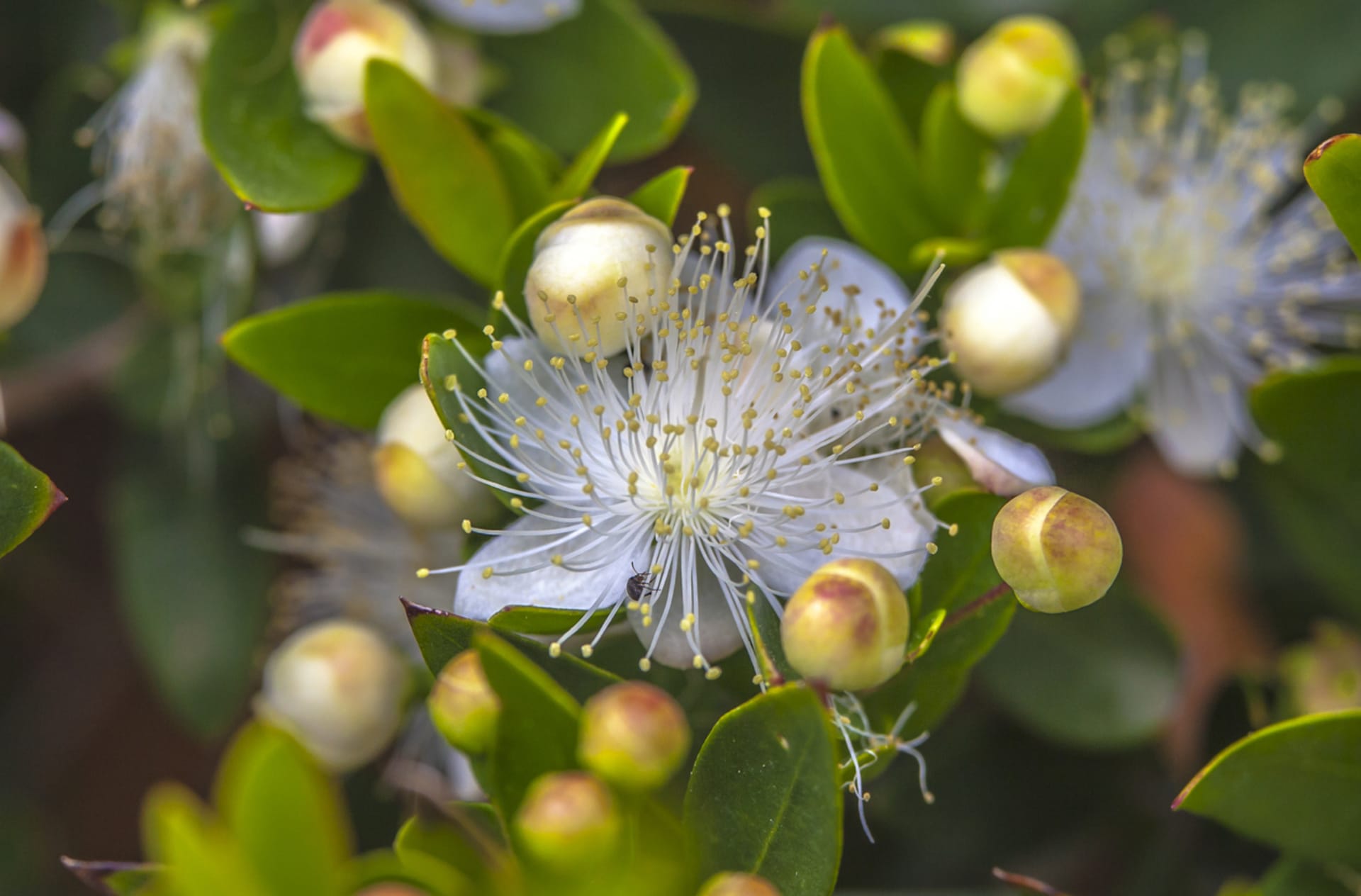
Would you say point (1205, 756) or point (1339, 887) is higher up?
point (1339, 887)

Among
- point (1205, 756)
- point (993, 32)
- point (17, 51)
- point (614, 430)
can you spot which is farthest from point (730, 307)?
point (17, 51)

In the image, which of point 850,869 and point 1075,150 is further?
point 850,869

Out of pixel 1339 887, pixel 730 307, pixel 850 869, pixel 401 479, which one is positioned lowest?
pixel 850 869

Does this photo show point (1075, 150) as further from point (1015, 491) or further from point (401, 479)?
point (401, 479)

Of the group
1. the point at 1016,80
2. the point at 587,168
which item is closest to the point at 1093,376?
the point at 1016,80

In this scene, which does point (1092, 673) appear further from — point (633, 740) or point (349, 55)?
point (349, 55)

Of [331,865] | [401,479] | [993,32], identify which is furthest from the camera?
[993,32]

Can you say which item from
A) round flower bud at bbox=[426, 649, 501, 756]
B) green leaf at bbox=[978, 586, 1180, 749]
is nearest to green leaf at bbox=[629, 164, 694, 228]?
round flower bud at bbox=[426, 649, 501, 756]

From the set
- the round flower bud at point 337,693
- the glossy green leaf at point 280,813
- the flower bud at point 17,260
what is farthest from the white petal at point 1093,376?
the flower bud at point 17,260
